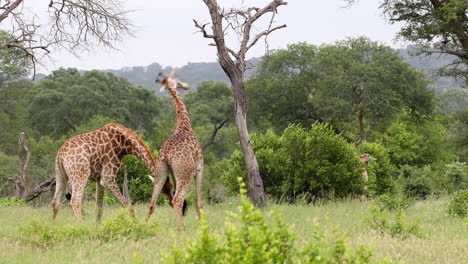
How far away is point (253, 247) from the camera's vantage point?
11.2 feet

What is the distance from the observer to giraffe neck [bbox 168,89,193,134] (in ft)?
30.2

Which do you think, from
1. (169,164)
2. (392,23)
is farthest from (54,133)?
(169,164)

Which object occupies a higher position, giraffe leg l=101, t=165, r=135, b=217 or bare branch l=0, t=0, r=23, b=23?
bare branch l=0, t=0, r=23, b=23

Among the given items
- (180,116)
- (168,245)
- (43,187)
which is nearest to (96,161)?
(180,116)

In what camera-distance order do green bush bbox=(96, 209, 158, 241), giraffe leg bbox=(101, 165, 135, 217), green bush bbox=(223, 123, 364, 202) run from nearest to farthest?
green bush bbox=(96, 209, 158, 241) → giraffe leg bbox=(101, 165, 135, 217) → green bush bbox=(223, 123, 364, 202)

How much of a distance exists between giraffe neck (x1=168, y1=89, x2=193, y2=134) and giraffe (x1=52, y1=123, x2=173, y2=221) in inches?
34.7

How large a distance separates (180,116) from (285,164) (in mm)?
6756

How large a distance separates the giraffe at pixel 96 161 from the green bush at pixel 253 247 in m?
5.59

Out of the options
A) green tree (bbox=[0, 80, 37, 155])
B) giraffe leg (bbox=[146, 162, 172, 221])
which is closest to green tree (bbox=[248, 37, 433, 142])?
green tree (bbox=[0, 80, 37, 155])

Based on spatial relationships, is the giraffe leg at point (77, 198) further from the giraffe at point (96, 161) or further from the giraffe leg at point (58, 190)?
the giraffe leg at point (58, 190)

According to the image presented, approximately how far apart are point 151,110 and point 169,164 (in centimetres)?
4162

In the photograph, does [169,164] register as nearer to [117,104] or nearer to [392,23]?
[392,23]

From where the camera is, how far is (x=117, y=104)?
1845 inches

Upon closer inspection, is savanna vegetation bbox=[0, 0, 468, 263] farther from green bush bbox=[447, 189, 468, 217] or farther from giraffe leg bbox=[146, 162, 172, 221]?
giraffe leg bbox=[146, 162, 172, 221]
